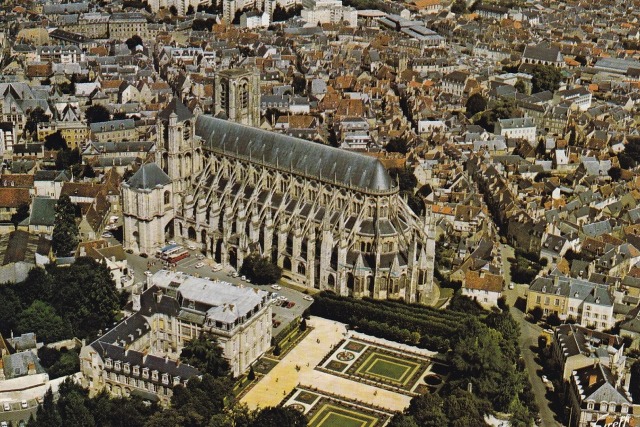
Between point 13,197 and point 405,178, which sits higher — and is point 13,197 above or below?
below

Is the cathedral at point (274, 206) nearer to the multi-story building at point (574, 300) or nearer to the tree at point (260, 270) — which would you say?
the tree at point (260, 270)

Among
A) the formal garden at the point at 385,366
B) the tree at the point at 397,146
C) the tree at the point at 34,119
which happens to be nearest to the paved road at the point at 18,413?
the formal garden at the point at 385,366

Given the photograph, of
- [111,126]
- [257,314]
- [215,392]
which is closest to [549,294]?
[257,314]

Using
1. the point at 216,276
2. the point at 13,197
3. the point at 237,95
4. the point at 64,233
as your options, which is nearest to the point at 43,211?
the point at 13,197

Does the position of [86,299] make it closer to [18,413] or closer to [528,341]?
[18,413]

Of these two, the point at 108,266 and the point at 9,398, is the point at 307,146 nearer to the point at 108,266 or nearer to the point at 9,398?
the point at 108,266

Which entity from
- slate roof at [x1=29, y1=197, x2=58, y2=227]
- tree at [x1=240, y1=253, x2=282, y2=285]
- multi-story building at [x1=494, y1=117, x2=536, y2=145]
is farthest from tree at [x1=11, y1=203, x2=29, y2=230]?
multi-story building at [x1=494, y1=117, x2=536, y2=145]

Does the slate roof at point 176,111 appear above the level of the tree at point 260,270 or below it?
above
